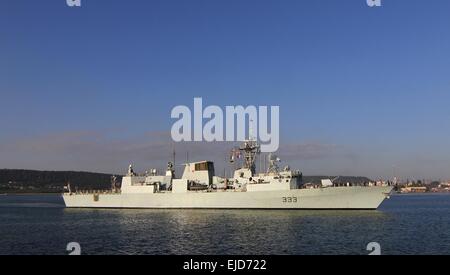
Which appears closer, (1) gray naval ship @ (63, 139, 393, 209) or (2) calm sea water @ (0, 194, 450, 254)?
(2) calm sea water @ (0, 194, 450, 254)

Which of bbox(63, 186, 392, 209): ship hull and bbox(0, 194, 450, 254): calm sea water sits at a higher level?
bbox(63, 186, 392, 209): ship hull

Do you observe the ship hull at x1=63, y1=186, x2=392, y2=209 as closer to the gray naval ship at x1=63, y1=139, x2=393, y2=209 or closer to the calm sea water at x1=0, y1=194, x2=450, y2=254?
the gray naval ship at x1=63, y1=139, x2=393, y2=209

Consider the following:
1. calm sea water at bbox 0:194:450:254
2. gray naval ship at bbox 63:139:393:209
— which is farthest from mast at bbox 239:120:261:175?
calm sea water at bbox 0:194:450:254

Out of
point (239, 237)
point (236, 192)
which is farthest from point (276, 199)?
point (239, 237)

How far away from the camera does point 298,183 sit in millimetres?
53719

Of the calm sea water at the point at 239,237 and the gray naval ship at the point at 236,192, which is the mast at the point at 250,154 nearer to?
the gray naval ship at the point at 236,192

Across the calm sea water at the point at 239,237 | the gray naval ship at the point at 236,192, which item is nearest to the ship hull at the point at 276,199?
the gray naval ship at the point at 236,192

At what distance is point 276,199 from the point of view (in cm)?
5244

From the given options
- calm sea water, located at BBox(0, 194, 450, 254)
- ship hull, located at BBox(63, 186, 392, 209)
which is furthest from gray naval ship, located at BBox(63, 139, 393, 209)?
calm sea water, located at BBox(0, 194, 450, 254)

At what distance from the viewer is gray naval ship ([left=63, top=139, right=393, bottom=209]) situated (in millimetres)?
50906

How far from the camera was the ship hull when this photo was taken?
166 ft
